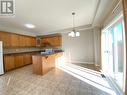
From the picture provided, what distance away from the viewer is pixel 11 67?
493 centimetres

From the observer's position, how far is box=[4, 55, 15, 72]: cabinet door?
4594 mm

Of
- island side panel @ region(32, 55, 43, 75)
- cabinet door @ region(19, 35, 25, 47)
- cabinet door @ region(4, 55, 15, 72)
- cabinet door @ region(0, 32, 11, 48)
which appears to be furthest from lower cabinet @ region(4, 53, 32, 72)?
island side panel @ region(32, 55, 43, 75)

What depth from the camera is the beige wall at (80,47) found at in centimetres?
605

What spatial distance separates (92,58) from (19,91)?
4.73 metres

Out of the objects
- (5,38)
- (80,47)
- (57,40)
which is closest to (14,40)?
(5,38)

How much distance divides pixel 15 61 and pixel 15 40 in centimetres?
130

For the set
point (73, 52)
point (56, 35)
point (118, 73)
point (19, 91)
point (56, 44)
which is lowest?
point (19, 91)

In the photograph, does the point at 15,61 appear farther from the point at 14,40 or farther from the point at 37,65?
the point at 37,65

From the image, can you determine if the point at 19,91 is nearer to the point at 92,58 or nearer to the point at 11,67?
the point at 11,67

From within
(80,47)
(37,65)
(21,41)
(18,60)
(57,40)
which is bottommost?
(37,65)

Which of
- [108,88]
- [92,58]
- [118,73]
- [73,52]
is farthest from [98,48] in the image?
[108,88]

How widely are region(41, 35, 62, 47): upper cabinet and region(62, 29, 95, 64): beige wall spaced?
0.33 metres

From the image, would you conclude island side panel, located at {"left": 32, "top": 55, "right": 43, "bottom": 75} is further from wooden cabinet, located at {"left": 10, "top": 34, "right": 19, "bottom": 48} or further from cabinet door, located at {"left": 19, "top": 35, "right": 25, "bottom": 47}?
cabinet door, located at {"left": 19, "top": 35, "right": 25, "bottom": 47}

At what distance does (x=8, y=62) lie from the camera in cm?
471
